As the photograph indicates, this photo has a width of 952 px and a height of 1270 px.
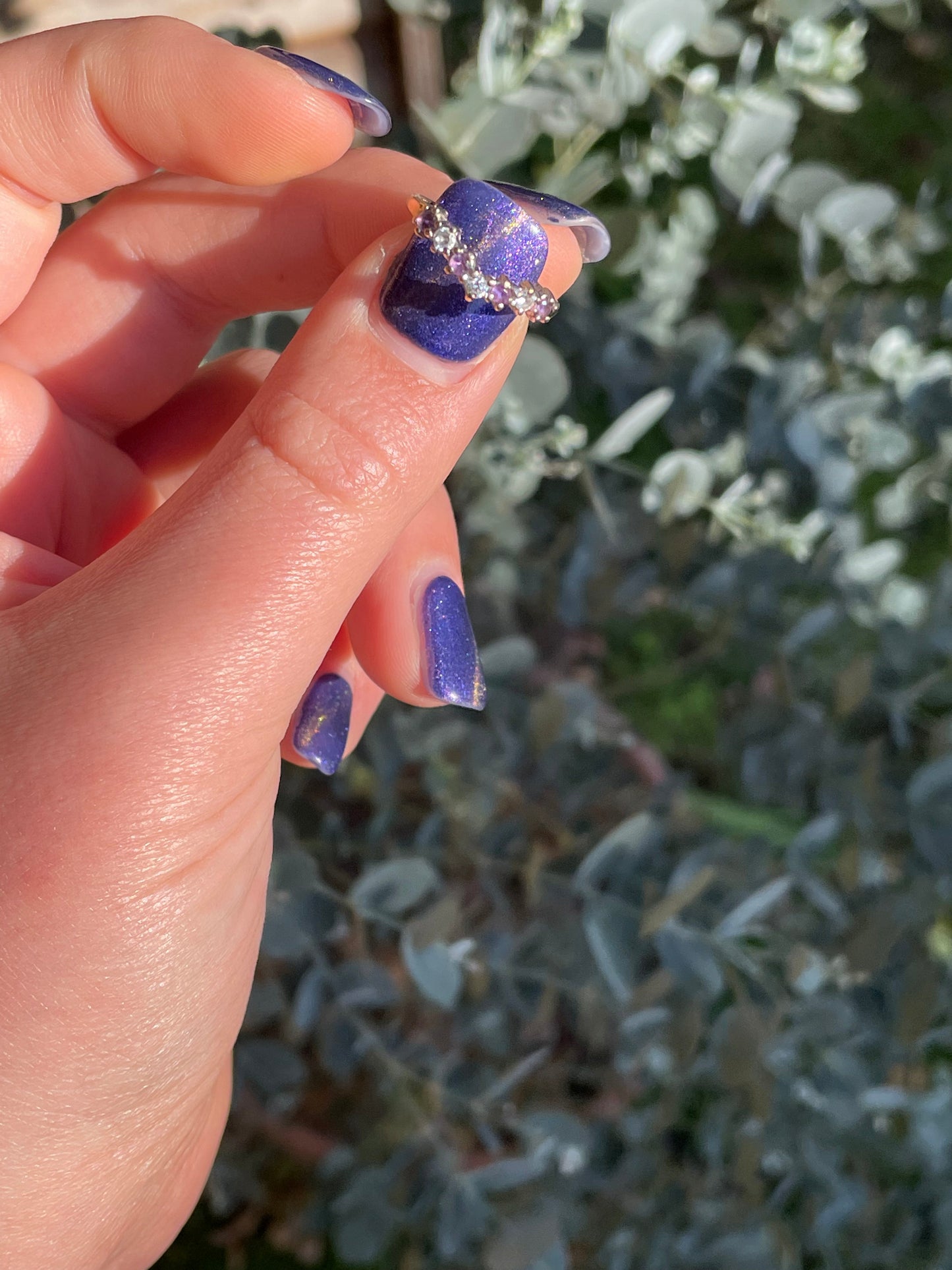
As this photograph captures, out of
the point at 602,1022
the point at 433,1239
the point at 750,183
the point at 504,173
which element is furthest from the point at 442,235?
the point at 433,1239

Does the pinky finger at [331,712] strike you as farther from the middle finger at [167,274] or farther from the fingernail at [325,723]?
the middle finger at [167,274]

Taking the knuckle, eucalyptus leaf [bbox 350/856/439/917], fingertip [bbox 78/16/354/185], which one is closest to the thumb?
the knuckle

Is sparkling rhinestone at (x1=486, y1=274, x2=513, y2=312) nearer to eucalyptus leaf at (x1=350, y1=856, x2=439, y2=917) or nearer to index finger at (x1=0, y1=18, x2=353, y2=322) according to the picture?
index finger at (x1=0, y1=18, x2=353, y2=322)

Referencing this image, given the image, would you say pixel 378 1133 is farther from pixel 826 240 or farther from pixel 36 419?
pixel 826 240

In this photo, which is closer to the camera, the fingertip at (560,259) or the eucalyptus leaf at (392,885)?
the fingertip at (560,259)

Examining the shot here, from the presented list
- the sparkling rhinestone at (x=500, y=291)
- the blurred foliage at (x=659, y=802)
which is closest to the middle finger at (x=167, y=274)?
the blurred foliage at (x=659, y=802)

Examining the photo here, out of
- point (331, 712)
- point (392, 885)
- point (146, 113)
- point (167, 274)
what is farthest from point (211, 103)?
point (392, 885)

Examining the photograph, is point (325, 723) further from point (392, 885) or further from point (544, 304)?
point (544, 304)
